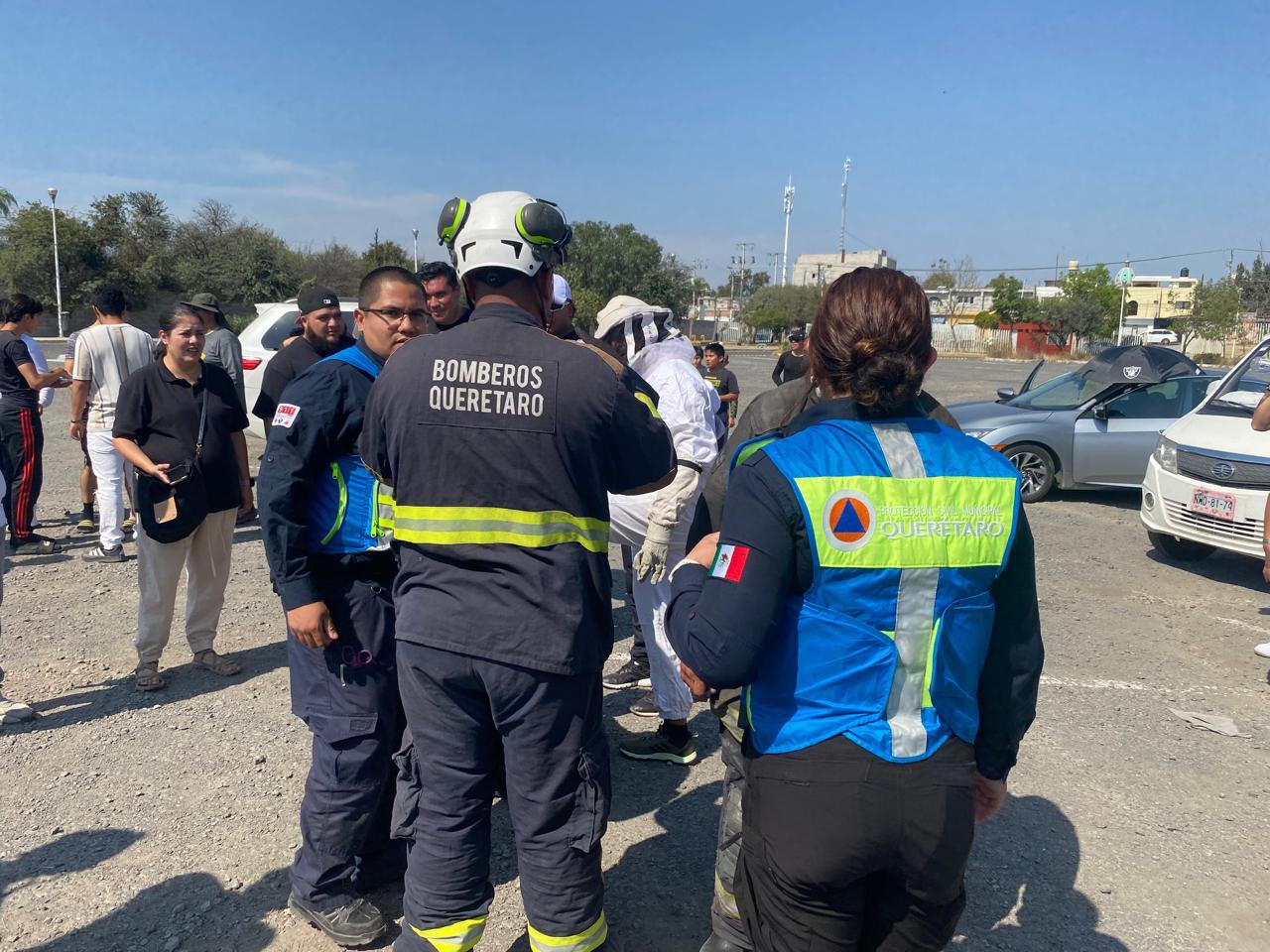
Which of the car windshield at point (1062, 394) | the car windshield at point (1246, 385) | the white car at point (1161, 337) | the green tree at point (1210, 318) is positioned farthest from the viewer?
the white car at point (1161, 337)

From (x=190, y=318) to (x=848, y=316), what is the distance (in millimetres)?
4085

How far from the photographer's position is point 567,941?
7.82ft

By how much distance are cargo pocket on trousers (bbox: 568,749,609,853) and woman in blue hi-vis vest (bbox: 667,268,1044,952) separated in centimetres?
57

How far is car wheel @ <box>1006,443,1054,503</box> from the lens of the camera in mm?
10219

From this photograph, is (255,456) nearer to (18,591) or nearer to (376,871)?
(18,591)

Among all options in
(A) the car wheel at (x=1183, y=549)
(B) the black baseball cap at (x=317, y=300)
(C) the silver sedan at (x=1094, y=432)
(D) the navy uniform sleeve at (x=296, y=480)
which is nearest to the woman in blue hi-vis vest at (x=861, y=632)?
(D) the navy uniform sleeve at (x=296, y=480)

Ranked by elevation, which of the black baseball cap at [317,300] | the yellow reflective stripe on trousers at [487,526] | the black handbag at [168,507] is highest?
the black baseball cap at [317,300]

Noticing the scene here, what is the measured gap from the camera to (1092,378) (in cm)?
1061

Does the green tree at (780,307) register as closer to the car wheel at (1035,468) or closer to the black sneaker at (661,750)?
the car wheel at (1035,468)

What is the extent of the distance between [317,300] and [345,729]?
355cm

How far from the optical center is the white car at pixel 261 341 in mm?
10273

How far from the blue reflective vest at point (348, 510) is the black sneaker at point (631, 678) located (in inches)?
91.2

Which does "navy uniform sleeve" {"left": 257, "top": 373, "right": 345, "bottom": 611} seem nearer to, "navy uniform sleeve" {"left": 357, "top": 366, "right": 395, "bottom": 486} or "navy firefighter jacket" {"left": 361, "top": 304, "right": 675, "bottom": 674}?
"navy uniform sleeve" {"left": 357, "top": 366, "right": 395, "bottom": 486}

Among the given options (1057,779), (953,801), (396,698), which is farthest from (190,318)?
(1057,779)
